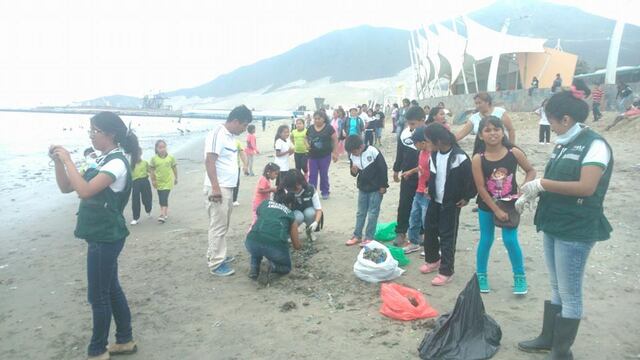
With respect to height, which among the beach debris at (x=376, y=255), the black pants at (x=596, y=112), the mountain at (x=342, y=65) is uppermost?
the mountain at (x=342, y=65)

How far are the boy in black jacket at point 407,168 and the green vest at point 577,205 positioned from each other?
250cm

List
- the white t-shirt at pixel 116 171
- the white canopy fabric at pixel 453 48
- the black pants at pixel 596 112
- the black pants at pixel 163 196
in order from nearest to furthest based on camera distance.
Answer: the white t-shirt at pixel 116 171
the black pants at pixel 163 196
the black pants at pixel 596 112
the white canopy fabric at pixel 453 48

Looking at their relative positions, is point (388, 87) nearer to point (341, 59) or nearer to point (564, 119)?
point (341, 59)

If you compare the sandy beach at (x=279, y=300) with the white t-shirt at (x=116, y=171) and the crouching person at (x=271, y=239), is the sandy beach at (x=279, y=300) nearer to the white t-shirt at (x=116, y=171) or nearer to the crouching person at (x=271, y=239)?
the crouching person at (x=271, y=239)

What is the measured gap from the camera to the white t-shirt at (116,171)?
3.11 meters

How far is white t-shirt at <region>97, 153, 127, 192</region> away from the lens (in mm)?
3109

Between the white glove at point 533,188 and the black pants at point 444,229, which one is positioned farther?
the black pants at point 444,229

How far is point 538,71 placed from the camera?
126ft

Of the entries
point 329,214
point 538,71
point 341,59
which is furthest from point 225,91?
point 329,214

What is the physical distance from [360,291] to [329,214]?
345 cm

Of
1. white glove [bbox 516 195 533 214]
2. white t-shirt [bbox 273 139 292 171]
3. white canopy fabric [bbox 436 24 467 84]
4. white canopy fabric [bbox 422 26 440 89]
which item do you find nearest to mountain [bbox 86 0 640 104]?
white canopy fabric [bbox 422 26 440 89]

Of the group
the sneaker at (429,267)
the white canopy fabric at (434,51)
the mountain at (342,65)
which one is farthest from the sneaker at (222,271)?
the mountain at (342,65)

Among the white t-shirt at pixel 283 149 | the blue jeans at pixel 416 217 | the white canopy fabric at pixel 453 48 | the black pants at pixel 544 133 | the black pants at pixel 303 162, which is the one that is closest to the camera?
the blue jeans at pixel 416 217

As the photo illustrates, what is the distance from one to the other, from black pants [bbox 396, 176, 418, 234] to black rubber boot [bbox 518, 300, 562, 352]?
2.46 metres
